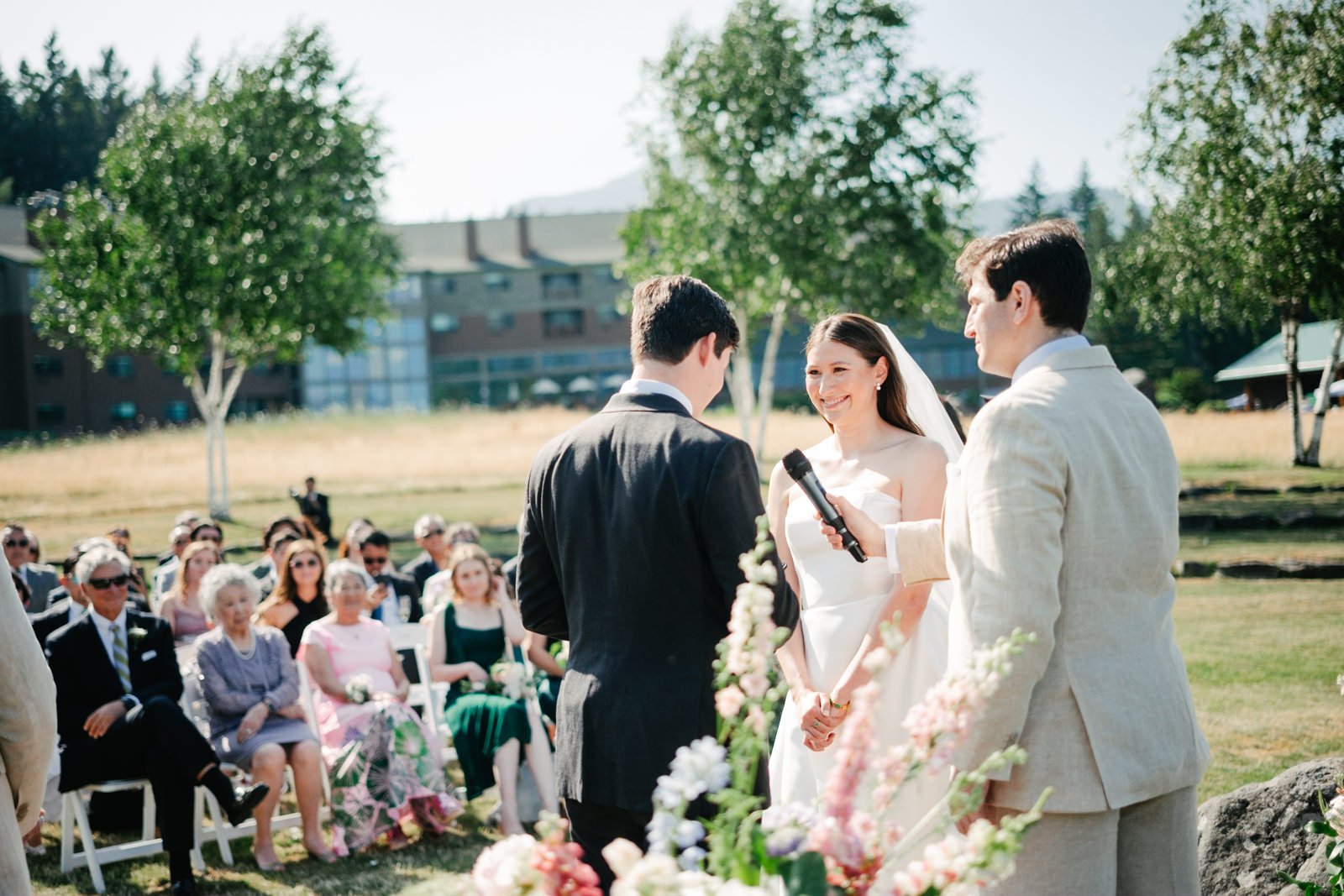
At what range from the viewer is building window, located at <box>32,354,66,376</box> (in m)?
49.2

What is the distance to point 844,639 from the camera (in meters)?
3.90

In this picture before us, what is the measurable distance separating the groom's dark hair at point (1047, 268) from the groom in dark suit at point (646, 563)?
2.33ft

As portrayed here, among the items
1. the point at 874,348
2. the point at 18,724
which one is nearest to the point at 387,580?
the point at 874,348

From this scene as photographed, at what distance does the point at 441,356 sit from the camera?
6619 centimetres

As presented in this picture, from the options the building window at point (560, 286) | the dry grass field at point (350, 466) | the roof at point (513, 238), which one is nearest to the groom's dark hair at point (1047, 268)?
the dry grass field at point (350, 466)

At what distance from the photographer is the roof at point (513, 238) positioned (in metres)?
68.0

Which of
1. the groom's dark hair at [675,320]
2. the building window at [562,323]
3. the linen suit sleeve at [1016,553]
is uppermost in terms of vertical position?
the building window at [562,323]

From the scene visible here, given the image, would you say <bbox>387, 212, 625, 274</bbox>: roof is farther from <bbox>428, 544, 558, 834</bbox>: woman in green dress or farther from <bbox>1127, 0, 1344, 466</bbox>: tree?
<bbox>428, 544, 558, 834</bbox>: woman in green dress

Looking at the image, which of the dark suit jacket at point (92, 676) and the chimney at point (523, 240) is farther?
the chimney at point (523, 240)

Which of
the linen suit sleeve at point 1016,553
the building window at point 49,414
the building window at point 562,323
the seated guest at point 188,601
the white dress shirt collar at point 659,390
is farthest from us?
the building window at point 562,323

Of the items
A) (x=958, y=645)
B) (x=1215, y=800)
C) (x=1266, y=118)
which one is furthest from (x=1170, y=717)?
(x=1266, y=118)

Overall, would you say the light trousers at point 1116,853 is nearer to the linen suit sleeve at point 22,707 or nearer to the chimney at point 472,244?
the linen suit sleeve at point 22,707

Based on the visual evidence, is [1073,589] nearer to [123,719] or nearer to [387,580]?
[123,719]

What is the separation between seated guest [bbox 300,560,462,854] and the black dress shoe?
47cm
